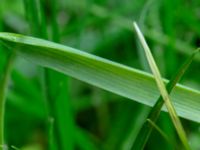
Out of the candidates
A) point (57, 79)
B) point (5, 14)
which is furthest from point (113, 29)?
point (57, 79)

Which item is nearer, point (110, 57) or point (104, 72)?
point (104, 72)

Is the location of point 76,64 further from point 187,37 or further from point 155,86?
point 187,37

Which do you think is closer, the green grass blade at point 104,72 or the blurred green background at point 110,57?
the green grass blade at point 104,72

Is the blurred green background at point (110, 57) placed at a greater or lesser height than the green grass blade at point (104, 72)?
lesser

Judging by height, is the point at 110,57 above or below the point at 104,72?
below
